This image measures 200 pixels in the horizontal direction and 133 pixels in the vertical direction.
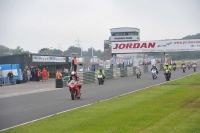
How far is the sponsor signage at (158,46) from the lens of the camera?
67.6 meters

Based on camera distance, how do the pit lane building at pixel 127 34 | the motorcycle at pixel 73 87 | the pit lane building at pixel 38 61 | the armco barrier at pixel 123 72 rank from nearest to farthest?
the motorcycle at pixel 73 87 < the armco barrier at pixel 123 72 < the pit lane building at pixel 38 61 < the pit lane building at pixel 127 34

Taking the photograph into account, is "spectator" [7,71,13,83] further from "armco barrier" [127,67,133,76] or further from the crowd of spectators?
"armco barrier" [127,67,133,76]

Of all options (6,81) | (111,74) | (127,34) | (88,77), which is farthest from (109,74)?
(127,34)

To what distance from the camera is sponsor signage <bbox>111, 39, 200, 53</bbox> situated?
67.6 metres

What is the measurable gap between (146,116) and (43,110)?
498cm

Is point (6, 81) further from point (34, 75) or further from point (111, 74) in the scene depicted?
point (111, 74)

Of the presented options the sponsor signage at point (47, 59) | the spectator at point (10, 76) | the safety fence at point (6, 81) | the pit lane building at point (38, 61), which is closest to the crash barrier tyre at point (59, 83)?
the spectator at point (10, 76)

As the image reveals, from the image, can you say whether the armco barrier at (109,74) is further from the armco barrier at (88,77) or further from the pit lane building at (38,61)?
the pit lane building at (38,61)

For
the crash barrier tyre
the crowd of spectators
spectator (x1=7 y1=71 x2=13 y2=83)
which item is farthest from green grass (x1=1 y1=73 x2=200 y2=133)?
the crowd of spectators

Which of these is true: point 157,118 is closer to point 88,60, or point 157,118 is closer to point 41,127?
point 41,127

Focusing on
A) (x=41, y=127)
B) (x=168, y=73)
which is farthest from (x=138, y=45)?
(x=41, y=127)

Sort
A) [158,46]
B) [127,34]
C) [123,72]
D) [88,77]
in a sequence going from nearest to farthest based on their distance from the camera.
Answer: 1. [88,77]
2. [123,72]
3. [158,46]
4. [127,34]

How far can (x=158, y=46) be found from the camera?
228 feet

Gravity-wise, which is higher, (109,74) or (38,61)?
(38,61)
